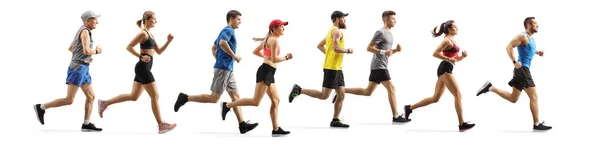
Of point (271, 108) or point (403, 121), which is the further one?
point (403, 121)

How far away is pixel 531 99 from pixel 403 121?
2.35 metres

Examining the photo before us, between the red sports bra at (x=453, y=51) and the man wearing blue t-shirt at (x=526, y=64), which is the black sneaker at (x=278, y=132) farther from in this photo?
the man wearing blue t-shirt at (x=526, y=64)

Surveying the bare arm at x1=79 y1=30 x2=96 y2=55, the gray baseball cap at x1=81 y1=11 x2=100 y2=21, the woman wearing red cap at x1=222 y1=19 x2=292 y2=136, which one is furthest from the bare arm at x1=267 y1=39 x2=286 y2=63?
the gray baseball cap at x1=81 y1=11 x2=100 y2=21

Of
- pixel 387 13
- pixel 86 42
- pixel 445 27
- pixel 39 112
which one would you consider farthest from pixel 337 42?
pixel 39 112

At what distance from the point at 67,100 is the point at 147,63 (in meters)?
1.69

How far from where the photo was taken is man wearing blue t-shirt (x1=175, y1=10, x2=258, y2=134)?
16.1 metres

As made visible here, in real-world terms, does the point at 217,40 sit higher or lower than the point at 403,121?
higher

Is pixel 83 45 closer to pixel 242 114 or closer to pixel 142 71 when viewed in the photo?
pixel 142 71

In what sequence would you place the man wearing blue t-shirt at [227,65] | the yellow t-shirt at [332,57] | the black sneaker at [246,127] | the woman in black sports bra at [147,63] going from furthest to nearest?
1. the yellow t-shirt at [332,57]
2. the black sneaker at [246,127]
3. the woman in black sports bra at [147,63]
4. the man wearing blue t-shirt at [227,65]

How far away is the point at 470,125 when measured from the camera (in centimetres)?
1675

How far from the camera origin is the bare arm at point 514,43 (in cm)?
1667

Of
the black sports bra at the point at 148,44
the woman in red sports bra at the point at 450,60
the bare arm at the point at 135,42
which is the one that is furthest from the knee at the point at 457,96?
the bare arm at the point at 135,42

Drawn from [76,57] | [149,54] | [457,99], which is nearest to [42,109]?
[76,57]

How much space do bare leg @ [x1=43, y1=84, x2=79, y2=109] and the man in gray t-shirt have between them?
4461 millimetres
